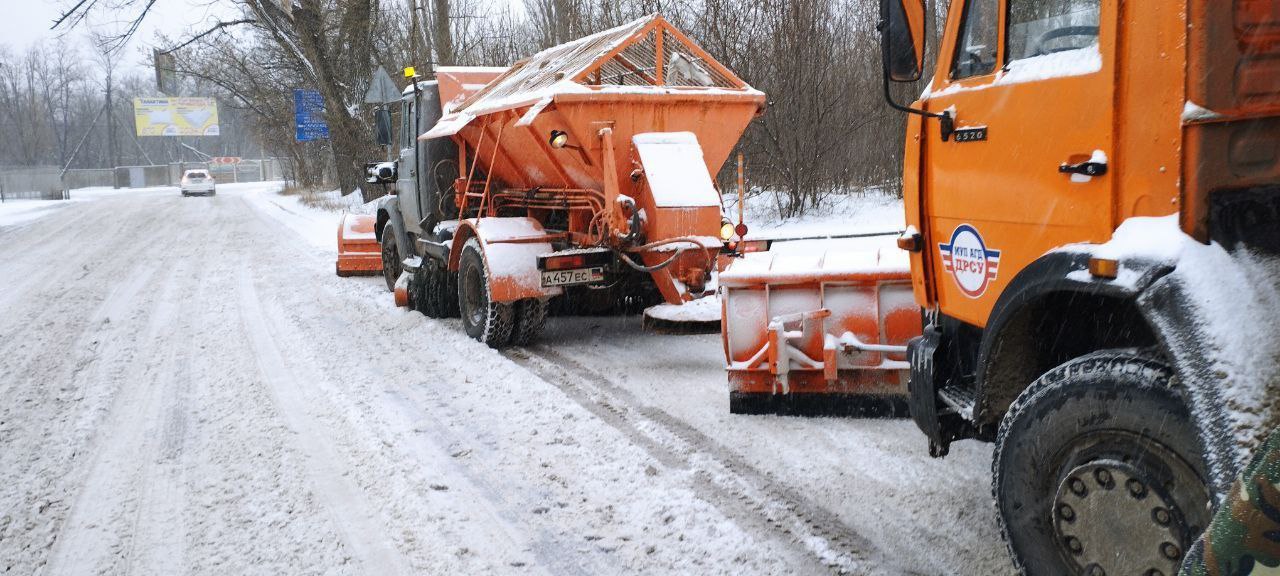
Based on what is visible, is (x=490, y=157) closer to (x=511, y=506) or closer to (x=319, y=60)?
(x=511, y=506)

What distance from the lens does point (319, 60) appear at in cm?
2408

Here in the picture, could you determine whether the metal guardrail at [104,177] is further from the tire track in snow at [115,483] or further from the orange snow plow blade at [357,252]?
the tire track in snow at [115,483]

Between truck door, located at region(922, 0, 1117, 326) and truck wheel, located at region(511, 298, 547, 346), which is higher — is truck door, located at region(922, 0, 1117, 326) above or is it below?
above

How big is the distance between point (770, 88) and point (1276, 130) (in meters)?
13.8

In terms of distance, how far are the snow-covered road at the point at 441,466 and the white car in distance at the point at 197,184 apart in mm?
42766

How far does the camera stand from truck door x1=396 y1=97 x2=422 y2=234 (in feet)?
32.2

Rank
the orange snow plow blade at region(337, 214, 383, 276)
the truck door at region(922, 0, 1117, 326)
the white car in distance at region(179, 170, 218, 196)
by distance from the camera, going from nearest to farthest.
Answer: the truck door at region(922, 0, 1117, 326)
the orange snow plow blade at region(337, 214, 383, 276)
the white car in distance at region(179, 170, 218, 196)

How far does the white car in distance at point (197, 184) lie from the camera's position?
46.9 m

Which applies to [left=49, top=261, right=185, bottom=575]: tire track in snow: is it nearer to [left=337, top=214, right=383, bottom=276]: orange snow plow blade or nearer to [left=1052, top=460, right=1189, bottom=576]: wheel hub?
[left=1052, top=460, right=1189, bottom=576]: wheel hub

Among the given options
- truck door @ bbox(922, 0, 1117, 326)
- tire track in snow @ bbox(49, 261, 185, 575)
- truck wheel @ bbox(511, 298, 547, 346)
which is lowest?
tire track in snow @ bbox(49, 261, 185, 575)

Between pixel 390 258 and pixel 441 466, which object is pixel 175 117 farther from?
pixel 441 466

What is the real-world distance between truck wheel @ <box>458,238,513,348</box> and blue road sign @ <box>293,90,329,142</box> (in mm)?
22084

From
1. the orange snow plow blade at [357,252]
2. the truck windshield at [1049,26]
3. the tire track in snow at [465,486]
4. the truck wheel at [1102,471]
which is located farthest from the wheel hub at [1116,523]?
the orange snow plow blade at [357,252]

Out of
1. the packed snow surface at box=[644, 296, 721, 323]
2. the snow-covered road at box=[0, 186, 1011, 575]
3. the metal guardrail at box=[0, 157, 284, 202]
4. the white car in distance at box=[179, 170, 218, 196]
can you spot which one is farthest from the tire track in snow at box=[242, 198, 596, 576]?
the metal guardrail at box=[0, 157, 284, 202]
